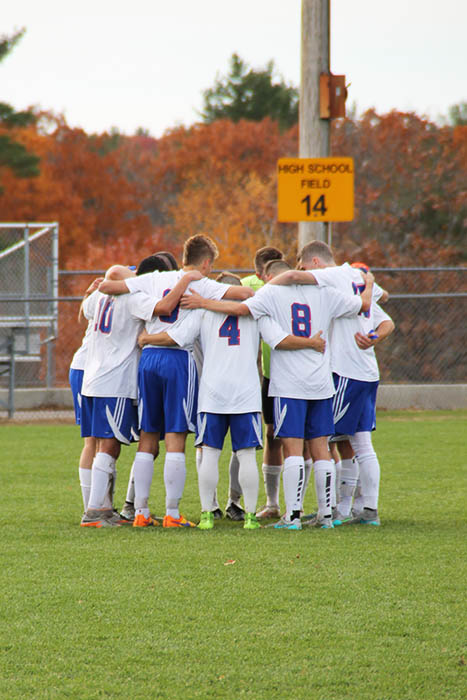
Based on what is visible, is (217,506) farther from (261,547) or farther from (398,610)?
(398,610)

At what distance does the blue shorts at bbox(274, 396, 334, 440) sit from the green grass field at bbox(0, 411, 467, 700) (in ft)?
2.20

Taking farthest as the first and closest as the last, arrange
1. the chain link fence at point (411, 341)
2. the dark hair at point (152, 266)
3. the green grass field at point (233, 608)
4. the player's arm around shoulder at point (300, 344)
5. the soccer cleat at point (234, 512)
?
the chain link fence at point (411, 341) → the soccer cleat at point (234, 512) → the dark hair at point (152, 266) → the player's arm around shoulder at point (300, 344) → the green grass field at point (233, 608)

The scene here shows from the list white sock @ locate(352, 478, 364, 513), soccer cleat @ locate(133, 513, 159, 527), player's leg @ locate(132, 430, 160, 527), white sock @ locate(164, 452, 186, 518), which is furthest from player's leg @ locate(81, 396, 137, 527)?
white sock @ locate(352, 478, 364, 513)

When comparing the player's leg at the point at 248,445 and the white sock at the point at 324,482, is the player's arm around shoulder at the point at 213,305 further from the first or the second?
the white sock at the point at 324,482

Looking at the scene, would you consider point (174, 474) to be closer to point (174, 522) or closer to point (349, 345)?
point (174, 522)

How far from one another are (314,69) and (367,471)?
4333 millimetres

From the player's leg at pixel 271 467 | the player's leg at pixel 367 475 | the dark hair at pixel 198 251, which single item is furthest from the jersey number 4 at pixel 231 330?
the player's leg at pixel 367 475

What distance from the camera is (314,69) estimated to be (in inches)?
373

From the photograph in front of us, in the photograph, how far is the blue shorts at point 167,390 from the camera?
Answer: 6.76 metres

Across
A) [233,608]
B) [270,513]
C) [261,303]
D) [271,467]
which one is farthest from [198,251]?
[233,608]

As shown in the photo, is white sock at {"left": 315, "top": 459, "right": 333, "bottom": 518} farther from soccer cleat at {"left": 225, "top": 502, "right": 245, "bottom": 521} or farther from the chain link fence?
the chain link fence

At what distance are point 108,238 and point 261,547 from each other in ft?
105

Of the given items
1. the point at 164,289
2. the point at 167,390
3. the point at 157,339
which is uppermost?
the point at 164,289

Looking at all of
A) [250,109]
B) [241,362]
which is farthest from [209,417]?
[250,109]
